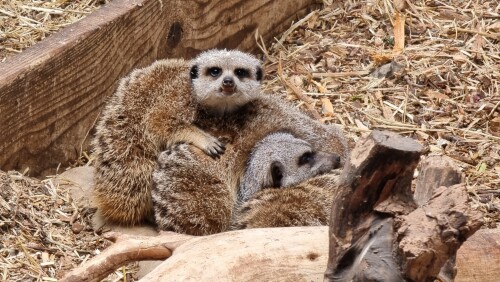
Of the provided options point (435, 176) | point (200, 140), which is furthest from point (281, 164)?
point (435, 176)

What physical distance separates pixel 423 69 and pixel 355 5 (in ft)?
3.03

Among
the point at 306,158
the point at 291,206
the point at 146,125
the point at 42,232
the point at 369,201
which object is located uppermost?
the point at 369,201

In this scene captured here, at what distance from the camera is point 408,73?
18.0 feet

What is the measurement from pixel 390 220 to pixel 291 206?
1617mm

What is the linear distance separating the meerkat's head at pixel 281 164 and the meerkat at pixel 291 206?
7cm

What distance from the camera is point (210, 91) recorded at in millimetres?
4488

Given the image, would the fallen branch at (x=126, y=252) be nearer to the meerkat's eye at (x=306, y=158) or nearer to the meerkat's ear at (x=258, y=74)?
the meerkat's eye at (x=306, y=158)

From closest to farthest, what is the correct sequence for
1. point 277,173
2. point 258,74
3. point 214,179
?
point 214,179, point 277,173, point 258,74

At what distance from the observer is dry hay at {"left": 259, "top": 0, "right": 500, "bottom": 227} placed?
5004 millimetres

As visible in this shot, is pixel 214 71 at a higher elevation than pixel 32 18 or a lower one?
lower

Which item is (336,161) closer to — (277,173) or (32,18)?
(277,173)

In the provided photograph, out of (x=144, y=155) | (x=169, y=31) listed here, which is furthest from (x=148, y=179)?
(x=169, y=31)

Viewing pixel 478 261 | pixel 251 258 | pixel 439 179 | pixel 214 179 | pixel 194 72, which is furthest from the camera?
pixel 194 72

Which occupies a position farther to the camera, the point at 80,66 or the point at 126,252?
the point at 80,66
